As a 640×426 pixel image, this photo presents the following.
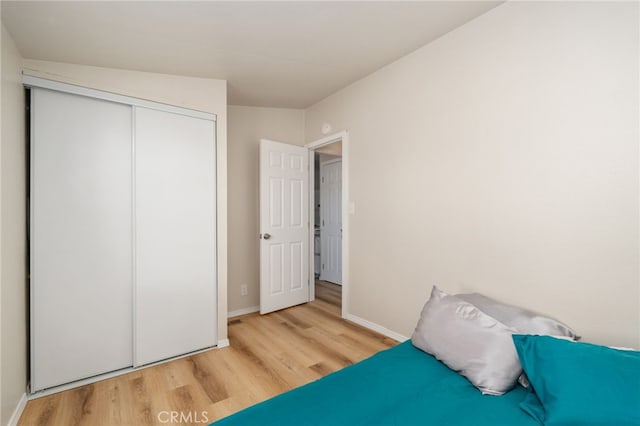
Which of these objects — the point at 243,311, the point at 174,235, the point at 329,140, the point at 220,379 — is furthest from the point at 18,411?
the point at 329,140

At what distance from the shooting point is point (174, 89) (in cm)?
252

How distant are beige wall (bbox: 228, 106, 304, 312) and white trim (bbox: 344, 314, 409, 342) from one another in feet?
3.91

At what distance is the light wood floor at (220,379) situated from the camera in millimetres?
1784

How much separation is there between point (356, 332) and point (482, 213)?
64.7 inches

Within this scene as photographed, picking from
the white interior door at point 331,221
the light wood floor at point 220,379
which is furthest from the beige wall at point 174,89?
the white interior door at point 331,221

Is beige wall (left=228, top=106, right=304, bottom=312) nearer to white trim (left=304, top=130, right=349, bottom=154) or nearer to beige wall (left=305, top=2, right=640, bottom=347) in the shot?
white trim (left=304, top=130, right=349, bottom=154)

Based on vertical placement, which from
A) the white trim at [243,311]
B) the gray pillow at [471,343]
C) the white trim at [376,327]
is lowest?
the white trim at [243,311]

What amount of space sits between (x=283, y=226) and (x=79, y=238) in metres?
1.94

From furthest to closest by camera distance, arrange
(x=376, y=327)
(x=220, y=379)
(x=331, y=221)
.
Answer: (x=331, y=221), (x=376, y=327), (x=220, y=379)

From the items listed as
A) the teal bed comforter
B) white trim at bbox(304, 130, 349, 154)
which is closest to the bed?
the teal bed comforter

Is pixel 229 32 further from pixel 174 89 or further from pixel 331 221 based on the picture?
pixel 331 221

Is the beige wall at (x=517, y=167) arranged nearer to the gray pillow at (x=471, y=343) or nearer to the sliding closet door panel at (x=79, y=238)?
the gray pillow at (x=471, y=343)

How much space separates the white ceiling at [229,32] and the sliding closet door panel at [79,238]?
1.30ft

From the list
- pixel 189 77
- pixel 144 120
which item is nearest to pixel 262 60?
pixel 189 77
